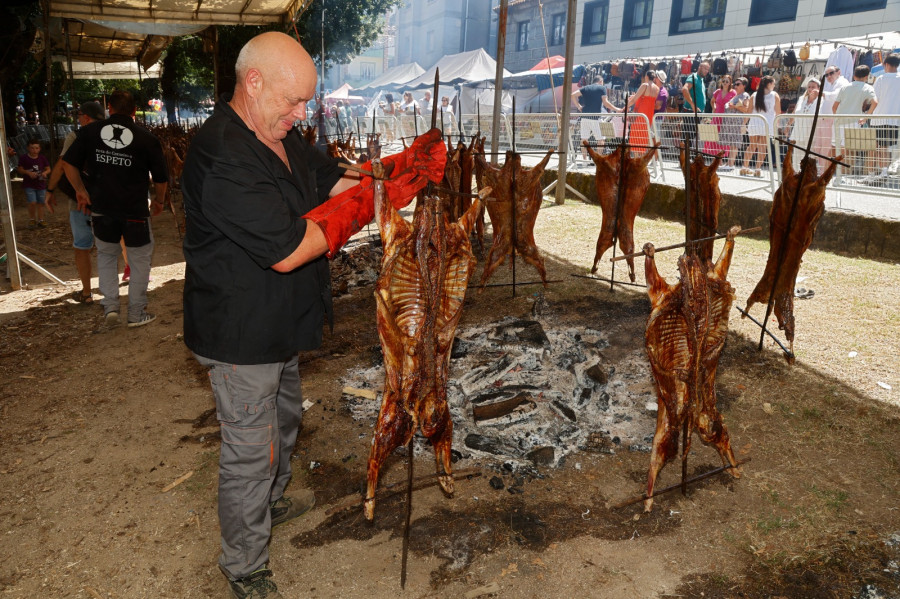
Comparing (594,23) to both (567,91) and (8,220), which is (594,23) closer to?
(567,91)

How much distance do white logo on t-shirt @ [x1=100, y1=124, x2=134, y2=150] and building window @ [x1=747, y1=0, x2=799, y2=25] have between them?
21.1m

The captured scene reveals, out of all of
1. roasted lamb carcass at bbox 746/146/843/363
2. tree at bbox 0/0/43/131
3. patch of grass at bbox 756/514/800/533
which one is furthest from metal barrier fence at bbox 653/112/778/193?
tree at bbox 0/0/43/131

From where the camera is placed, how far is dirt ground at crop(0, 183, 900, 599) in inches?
111

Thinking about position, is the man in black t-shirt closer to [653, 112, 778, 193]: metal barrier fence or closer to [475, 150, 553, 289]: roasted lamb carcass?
[475, 150, 553, 289]: roasted lamb carcass

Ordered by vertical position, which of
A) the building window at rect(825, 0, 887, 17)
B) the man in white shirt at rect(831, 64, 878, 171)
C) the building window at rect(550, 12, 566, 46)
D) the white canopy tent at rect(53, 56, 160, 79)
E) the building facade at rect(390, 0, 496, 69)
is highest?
the building facade at rect(390, 0, 496, 69)

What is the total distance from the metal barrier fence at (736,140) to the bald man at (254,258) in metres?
8.27

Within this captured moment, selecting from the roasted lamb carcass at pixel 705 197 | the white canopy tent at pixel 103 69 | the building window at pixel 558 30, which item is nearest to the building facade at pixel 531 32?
the building window at pixel 558 30

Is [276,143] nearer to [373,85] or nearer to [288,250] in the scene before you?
[288,250]

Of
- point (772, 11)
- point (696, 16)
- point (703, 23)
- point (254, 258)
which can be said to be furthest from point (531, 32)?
point (254, 258)

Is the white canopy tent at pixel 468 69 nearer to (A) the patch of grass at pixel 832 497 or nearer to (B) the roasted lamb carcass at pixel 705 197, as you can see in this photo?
(B) the roasted lamb carcass at pixel 705 197

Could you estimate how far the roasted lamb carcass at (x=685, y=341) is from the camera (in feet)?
9.60

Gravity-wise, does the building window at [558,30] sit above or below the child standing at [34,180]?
above

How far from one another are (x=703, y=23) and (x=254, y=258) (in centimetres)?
2442

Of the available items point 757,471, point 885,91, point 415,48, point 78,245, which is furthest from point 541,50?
point 757,471
